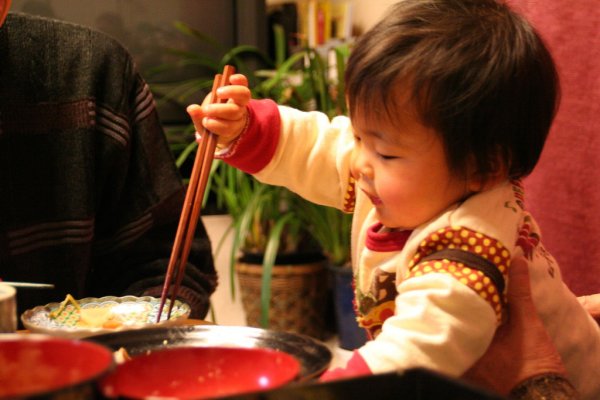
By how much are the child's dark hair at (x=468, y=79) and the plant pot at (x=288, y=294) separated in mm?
2190

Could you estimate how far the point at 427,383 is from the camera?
48 cm

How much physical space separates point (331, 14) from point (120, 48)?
2.39 m

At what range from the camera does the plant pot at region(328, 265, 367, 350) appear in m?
2.95

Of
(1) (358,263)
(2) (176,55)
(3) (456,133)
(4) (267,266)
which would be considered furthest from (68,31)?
(2) (176,55)

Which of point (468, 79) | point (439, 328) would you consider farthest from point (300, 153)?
point (439, 328)

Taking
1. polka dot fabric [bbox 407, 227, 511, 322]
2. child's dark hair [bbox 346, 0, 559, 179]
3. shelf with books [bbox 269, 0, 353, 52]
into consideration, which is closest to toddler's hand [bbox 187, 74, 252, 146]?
child's dark hair [bbox 346, 0, 559, 179]

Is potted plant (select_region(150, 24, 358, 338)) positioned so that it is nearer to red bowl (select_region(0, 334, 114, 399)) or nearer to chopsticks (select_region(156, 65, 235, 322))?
chopsticks (select_region(156, 65, 235, 322))

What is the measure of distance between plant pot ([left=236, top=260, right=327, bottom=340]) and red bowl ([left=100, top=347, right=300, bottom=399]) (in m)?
2.46

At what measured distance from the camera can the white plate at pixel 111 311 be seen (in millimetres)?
771

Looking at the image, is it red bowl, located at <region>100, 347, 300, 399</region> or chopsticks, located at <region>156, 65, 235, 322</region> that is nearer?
red bowl, located at <region>100, 347, 300, 399</region>

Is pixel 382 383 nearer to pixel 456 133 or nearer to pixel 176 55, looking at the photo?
pixel 456 133

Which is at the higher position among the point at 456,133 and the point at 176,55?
the point at 456,133

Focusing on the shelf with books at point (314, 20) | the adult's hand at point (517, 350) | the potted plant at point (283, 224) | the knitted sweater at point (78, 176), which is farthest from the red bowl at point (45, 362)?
the shelf with books at point (314, 20)

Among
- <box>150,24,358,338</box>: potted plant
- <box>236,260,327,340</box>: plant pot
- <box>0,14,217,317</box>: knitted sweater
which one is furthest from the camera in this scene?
<box>236,260,327,340</box>: plant pot
